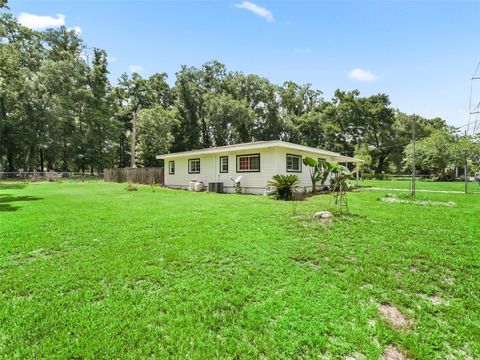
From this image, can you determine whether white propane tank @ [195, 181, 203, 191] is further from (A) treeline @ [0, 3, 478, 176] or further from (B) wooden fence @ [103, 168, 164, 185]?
(A) treeline @ [0, 3, 478, 176]

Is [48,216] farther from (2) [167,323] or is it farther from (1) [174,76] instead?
(1) [174,76]

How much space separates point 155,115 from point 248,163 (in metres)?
19.4

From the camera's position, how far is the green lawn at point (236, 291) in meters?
2.18

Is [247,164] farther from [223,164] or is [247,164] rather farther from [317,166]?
[317,166]

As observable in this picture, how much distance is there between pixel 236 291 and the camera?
295 centimetres

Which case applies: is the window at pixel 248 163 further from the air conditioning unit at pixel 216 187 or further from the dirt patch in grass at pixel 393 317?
the dirt patch in grass at pixel 393 317

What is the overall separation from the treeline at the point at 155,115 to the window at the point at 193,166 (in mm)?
14350

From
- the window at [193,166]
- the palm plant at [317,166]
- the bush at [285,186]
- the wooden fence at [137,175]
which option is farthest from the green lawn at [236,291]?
the wooden fence at [137,175]

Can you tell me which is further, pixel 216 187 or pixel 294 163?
pixel 216 187

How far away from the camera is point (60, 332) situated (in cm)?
225

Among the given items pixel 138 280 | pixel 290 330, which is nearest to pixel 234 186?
pixel 138 280

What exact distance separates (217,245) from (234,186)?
31.7 feet

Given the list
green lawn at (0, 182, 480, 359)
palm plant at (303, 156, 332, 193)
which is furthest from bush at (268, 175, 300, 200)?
green lawn at (0, 182, 480, 359)

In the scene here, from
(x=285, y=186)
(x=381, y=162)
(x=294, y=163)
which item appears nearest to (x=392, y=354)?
(x=285, y=186)
